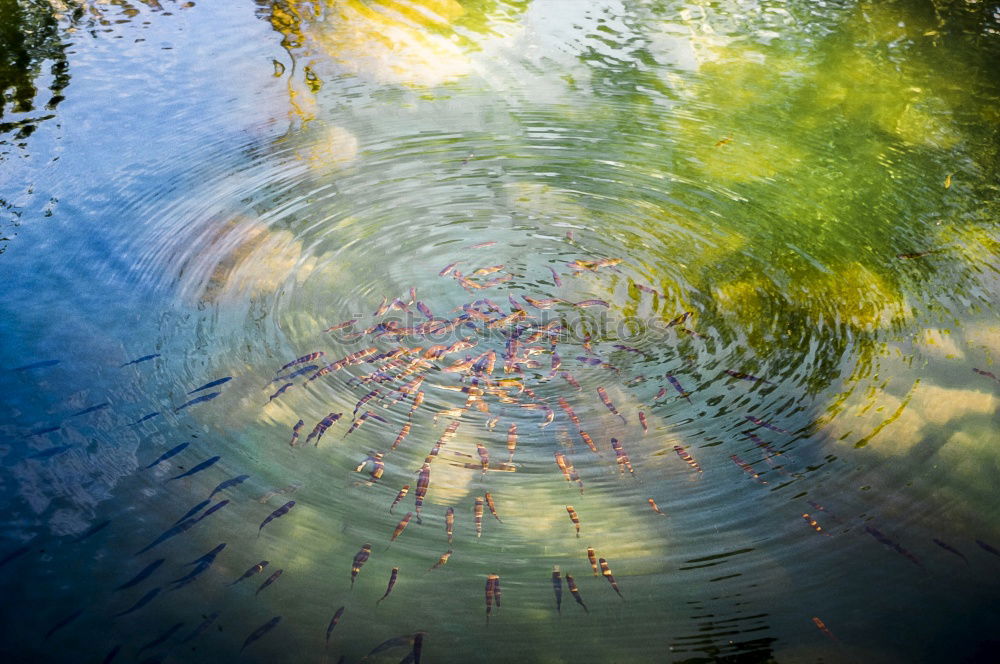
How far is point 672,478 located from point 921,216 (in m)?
2.16

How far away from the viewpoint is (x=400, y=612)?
6.31ft

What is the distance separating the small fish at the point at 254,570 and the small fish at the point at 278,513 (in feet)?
0.33

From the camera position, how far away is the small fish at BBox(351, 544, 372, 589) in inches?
79.4

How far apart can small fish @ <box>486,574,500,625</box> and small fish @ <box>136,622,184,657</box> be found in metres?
0.78

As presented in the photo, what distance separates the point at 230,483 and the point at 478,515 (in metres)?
0.76

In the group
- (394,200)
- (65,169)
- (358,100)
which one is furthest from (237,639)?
(358,100)

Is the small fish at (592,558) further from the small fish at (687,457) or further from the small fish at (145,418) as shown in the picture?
the small fish at (145,418)

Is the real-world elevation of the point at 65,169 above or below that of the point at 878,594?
above

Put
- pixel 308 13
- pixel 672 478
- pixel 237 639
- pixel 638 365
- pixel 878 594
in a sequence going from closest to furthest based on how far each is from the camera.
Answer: pixel 237 639, pixel 878 594, pixel 672 478, pixel 638 365, pixel 308 13

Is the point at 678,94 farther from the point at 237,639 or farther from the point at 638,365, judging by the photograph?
the point at 237,639

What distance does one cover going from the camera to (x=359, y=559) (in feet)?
6.73

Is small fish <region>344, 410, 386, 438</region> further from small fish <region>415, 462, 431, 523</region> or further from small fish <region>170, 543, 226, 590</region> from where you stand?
small fish <region>170, 543, 226, 590</region>

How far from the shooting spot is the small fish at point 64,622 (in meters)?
1.84

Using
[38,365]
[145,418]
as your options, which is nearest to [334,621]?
[145,418]
